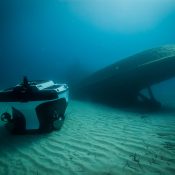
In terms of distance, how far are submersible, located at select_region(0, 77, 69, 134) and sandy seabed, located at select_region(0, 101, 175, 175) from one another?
0.29 meters

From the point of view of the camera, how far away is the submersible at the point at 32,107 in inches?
234

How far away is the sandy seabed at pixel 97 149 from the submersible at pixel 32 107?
0.29 metres

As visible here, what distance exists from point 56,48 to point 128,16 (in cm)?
3294

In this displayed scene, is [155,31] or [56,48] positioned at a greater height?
[155,31]

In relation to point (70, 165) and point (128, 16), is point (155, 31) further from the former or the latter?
point (70, 165)

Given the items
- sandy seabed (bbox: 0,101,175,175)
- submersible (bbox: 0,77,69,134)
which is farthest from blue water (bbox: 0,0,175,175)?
submersible (bbox: 0,77,69,134)

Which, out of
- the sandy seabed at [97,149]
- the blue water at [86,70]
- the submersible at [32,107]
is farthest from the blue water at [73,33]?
the submersible at [32,107]

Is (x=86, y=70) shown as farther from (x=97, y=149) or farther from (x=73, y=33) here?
(x=73, y=33)

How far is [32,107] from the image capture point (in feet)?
19.6

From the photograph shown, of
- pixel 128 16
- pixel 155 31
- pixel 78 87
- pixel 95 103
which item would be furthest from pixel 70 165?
pixel 155 31

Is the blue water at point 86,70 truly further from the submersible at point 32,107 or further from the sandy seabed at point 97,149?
the submersible at point 32,107

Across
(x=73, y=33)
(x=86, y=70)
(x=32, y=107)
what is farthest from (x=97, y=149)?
(x=73, y=33)

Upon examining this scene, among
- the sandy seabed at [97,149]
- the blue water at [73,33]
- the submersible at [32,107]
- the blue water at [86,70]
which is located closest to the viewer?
the sandy seabed at [97,149]

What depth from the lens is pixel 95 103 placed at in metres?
11.3
